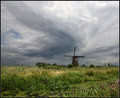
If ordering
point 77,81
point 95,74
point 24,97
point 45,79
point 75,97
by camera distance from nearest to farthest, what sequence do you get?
point 75,97 < point 24,97 < point 45,79 < point 77,81 < point 95,74

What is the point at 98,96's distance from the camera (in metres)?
4.86

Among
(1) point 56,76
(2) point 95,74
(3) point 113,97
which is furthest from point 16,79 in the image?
(2) point 95,74

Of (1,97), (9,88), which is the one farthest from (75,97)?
(9,88)

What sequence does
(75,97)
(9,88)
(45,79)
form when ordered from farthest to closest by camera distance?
(45,79), (9,88), (75,97)

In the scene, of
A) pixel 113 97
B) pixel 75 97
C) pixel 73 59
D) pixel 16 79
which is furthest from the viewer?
pixel 73 59

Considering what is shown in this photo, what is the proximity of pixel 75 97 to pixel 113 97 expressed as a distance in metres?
1.66

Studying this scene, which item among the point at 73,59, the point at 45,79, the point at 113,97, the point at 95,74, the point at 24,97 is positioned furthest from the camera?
the point at 73,59

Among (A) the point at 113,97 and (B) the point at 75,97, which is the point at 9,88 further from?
→ (A) the point at 113,97

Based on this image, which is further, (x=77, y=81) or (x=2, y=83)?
(x=77, y=81)

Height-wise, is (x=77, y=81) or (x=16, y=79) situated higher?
(x=16, y=79)

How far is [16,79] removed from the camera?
26.8ft

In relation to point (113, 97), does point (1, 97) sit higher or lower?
lower

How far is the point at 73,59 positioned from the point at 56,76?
96.9 ft

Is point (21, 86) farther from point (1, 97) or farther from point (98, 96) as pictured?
point (98, 96)
